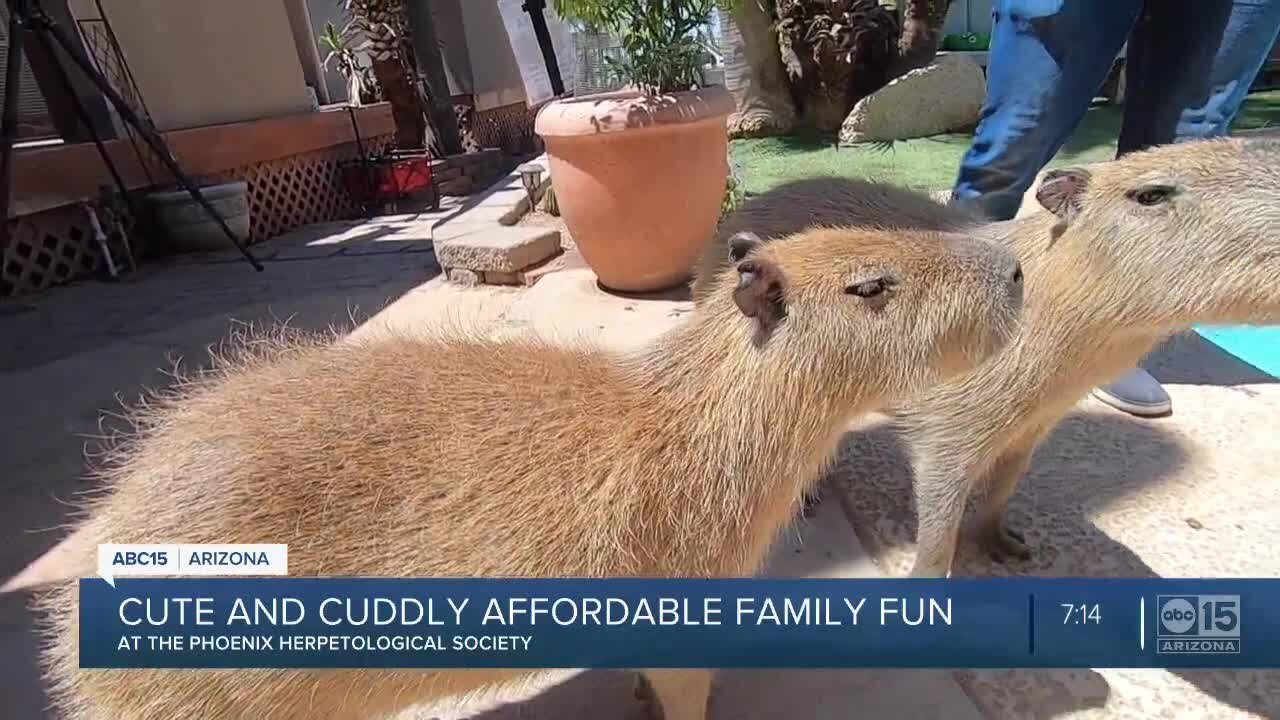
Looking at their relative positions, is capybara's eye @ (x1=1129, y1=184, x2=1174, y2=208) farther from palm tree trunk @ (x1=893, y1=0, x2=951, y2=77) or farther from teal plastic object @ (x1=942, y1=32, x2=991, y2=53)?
teal plastic object @ (x1=942, y1=32, x2=991, y2=53)

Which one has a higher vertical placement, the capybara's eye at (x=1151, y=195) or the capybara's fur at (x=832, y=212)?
the capybara's eye at (x=1151, y=195)

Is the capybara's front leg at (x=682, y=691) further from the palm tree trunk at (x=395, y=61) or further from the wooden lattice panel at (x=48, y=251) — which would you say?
the palm tree trunk at (x=395, y=61)

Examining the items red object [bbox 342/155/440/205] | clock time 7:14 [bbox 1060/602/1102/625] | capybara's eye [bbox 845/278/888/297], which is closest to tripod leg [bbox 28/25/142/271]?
red object [bbox 342/155/440/205]

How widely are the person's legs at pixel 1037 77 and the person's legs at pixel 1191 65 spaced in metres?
0.21

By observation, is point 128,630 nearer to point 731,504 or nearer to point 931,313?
point 731,504

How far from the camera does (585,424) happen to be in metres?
1.38

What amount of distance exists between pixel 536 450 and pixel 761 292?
1.50ft

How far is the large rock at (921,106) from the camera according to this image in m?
8.84

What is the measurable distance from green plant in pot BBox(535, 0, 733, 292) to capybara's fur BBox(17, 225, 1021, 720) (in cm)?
226

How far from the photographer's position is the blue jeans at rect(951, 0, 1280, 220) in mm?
2146

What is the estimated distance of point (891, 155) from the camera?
25.8 feet

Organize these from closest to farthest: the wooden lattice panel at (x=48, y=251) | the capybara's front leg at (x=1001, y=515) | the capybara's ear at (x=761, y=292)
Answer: the capybara's ear at (x=761, y=292)
the capybara's front leg at (x=1001, y=515)
the wooden lattice panel at (x=48, y=251)

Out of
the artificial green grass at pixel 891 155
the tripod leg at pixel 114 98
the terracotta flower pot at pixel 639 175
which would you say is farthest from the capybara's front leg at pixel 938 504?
the tripod leg at pixel 114 98

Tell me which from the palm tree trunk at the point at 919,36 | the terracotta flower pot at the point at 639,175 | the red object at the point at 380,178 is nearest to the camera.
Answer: the terracotta flower pot at the point at 639,175
